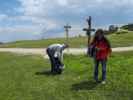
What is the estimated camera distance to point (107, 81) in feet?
56.3

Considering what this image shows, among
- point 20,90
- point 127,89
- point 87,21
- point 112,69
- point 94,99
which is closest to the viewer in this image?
point 94,99

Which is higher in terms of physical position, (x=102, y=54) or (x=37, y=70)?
(x=102, y=54)

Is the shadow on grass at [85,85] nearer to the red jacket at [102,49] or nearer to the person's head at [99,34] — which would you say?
the red jacket at [102,49]

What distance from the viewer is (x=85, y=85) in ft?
54.9

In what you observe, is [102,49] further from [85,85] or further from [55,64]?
[55,64]

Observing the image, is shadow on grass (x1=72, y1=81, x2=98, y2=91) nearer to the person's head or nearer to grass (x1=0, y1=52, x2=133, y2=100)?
grass (x1=0, y1=52, x2=133, y2=100)

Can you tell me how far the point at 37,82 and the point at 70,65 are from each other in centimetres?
567

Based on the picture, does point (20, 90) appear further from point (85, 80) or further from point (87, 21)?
point (87, 21)

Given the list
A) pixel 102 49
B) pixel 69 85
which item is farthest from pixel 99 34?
pixel 69 85

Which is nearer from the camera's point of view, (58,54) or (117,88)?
(117,88)

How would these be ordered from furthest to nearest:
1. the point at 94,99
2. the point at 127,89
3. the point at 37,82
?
the point at 37,82 → the point at 127,89 → the point at 94,99

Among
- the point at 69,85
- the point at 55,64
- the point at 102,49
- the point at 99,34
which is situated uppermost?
the point at 99,34

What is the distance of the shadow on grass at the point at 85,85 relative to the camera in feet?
53.2

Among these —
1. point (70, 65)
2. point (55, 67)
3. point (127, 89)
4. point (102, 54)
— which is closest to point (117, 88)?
point (127, 89)
